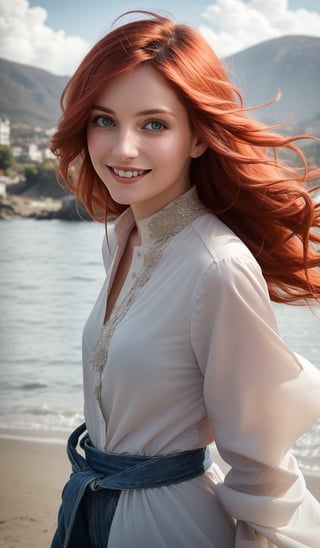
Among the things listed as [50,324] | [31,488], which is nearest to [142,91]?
[31,488]

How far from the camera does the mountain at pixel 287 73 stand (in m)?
19.8

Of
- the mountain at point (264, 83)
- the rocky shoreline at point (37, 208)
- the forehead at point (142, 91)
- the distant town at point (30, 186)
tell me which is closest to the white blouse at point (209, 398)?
the forehead at point (142, 91)

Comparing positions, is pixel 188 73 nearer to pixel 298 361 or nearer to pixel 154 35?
pixel 154 35

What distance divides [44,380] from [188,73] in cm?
459

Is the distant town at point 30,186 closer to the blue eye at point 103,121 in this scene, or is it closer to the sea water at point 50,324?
the sea water at point 50,324

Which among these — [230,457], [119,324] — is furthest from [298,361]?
[119,324]

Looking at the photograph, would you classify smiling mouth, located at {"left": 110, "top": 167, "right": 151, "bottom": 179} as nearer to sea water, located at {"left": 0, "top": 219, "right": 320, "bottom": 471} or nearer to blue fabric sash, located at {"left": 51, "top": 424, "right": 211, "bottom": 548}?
blue fabric sash, located at {"left": 51, "top": 424, "right": 211, "bottom": 548}

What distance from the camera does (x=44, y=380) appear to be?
554 cm

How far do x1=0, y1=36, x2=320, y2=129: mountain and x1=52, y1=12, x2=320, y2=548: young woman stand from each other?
693 inches

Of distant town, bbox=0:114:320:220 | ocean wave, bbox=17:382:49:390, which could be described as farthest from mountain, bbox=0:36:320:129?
ocean wave, bbox=17:382:49:390

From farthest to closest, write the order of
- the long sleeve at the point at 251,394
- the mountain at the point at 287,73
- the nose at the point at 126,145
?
the mountain at the point at 287,73 < the nose at the point at 126,145 < the long sleeve at the point at 251,394

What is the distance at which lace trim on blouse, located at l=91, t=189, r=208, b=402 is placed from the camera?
49.4 inches

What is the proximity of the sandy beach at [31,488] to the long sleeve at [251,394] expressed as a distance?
4.79ft

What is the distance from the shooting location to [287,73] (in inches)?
824
